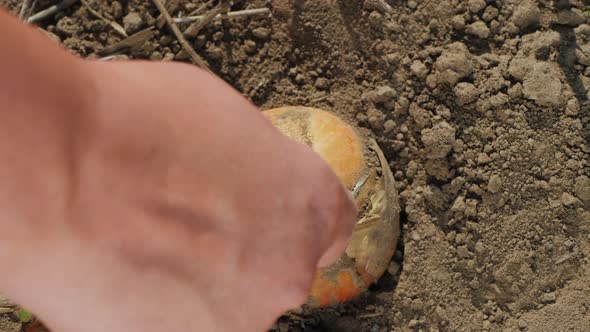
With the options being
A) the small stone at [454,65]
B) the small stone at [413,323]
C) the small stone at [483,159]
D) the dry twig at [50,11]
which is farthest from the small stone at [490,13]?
the dry twig at [50,11]

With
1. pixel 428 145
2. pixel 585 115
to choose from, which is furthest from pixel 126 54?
pixel 585 115

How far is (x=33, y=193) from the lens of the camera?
0.75 m

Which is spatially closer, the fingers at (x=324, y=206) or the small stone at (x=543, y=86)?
the fingers at (x=324, y=206)

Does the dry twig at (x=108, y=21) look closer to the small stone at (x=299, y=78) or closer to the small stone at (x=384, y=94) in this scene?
the small stone at (x=299, y=78)

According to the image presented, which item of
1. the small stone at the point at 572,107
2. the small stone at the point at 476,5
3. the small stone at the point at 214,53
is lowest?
the small stone at the point at 572,107

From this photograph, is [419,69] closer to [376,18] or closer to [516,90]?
[376,18]

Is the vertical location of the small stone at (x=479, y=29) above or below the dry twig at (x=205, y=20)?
below

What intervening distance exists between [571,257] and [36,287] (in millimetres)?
2041

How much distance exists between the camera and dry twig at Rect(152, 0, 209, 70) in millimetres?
2518

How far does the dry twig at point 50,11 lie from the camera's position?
2.57 metres

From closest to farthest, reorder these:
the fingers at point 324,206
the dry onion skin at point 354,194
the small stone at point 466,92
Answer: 1. the fingers at point 324,206
2. the dry onion skin at point 354,194
3. the small stone at point 466,92

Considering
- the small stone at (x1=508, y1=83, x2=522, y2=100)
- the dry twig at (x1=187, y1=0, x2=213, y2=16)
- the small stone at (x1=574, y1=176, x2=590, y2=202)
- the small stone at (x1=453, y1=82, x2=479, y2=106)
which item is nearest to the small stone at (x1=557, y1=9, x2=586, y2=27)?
the small stone at (x1=508, y1=83, x2=522, y2=100)

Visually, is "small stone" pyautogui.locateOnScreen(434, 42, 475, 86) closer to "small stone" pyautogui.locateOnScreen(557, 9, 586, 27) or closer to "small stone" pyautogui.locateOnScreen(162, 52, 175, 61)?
"small stone" pyautogui.locateOnScreen(557, 9, 586, 27)

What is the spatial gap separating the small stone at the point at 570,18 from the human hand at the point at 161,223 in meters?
1.79
